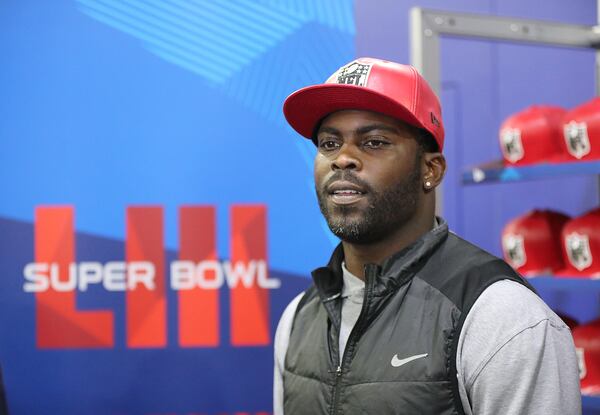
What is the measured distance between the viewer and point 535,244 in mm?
2480

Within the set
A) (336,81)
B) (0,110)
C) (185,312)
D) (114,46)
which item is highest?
(114,46)

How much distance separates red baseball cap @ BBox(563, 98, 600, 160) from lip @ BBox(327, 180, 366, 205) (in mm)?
1241

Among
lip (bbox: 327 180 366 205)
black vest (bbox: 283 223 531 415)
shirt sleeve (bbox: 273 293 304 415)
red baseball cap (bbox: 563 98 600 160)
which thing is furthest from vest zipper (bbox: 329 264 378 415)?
red baseball cap (bbox: 563 98 600 160)

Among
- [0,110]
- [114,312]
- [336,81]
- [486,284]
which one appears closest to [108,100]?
[0,110]

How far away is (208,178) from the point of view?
298 cm

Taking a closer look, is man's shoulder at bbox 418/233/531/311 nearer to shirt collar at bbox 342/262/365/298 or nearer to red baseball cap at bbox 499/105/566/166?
shirt collar at bbox 342/262/365/298

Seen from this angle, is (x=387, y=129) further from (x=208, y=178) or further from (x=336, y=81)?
(x=208, y=178)

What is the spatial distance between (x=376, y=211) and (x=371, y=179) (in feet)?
0.18

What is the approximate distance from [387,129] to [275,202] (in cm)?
175

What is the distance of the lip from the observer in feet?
4.14

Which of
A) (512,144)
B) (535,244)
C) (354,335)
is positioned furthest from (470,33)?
(354,335)

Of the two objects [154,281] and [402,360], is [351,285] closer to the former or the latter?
[402,360]

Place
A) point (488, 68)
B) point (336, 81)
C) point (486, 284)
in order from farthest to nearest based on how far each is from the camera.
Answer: point (488, 68)
point (336, 81)
point (486, 284)

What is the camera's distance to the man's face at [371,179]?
1261mm
